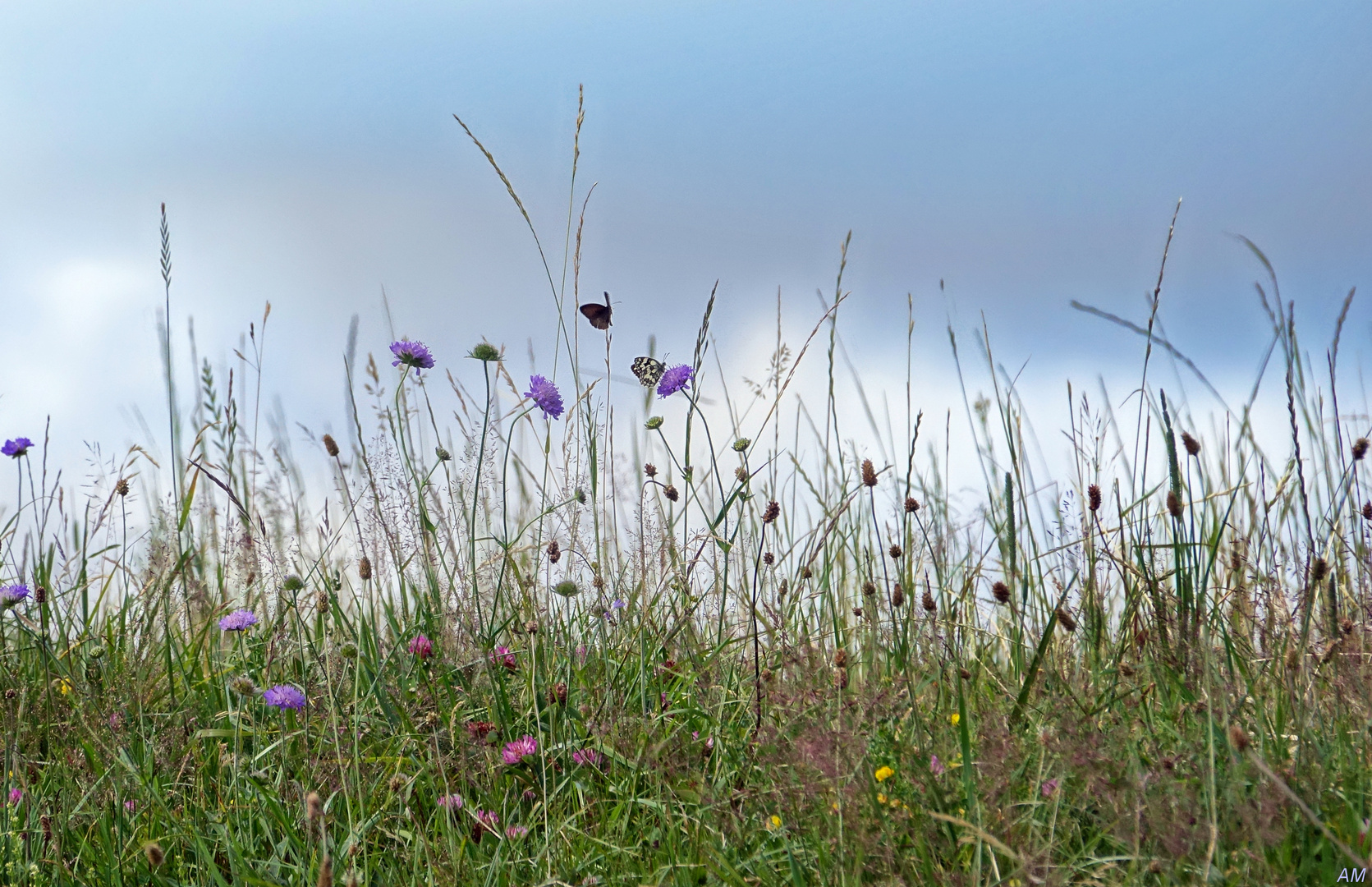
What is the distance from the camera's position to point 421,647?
79.4 inches

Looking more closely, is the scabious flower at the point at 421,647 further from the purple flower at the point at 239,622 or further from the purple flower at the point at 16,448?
the purple flower at the point at 16,448

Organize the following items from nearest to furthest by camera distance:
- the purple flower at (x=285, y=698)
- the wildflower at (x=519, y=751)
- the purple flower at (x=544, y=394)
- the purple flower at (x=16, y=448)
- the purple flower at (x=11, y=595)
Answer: the wildflower at (x=519, y=751)
the purple flower at (x=285, y=698)
the purple flower at (x=11, y=595)
the purple flower at (x=544, y=394)
the purple flower at (x=16, y=448)

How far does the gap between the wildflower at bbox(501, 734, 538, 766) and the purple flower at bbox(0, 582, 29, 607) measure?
1.17 meters

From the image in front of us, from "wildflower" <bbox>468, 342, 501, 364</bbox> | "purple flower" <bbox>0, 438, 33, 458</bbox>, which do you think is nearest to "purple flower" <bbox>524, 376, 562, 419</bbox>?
"wildflower" <bbox>468, 342, 501, 364</bbox>

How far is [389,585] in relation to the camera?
2.38 meters

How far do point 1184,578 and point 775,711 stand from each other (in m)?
0.87

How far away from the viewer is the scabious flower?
78.8 inches

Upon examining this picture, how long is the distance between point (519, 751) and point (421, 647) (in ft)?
1.51

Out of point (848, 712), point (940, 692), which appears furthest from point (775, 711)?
point (940, 692)

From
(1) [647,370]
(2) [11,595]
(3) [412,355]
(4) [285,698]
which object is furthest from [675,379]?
(2) [11,595]

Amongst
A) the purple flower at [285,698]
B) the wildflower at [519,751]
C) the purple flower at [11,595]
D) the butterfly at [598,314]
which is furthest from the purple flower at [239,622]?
the butterfly at [598,314]

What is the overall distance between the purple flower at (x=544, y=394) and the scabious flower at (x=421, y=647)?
1.97ft

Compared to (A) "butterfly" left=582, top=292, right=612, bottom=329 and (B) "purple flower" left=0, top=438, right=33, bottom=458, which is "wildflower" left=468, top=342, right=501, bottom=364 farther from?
(B) "purple flower" left=0, top=438, right=33, bottom=458

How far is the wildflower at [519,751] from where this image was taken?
166cm
